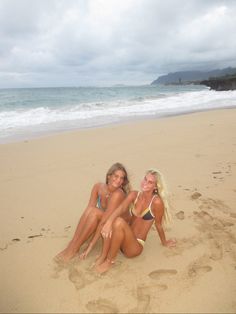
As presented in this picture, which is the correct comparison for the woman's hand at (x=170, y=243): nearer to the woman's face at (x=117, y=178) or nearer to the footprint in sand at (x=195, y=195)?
the woman's face at (x=117, y=178)

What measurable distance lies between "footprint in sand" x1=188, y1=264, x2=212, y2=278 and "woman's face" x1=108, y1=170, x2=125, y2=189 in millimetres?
1055

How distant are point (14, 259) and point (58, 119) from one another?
1208cm

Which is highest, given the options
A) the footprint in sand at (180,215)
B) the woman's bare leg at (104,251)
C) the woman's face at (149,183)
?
the woman's face at (149,183)

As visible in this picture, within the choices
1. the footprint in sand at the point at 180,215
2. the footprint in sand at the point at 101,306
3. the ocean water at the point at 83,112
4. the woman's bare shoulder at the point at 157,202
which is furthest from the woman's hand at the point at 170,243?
the ocean water at the point at 83,112

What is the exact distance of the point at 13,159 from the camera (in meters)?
7.23

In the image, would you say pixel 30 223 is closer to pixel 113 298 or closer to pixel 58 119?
pixel 113 298

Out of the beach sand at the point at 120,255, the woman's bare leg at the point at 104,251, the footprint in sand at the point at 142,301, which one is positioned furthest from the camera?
the woman's bare leg at the point at 104,251

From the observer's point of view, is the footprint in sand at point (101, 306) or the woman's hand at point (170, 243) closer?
the footprint in sand at point (101, 306)

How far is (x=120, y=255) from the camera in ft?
11.7

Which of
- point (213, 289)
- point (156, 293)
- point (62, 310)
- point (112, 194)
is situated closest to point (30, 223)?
point (112, 194)

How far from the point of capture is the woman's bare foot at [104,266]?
3.22 metres

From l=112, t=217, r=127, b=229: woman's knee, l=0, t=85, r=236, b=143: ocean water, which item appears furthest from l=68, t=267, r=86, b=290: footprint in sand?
l=0, t=85, r=236, b=143: ocean water

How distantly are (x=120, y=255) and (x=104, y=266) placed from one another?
0.34 meters

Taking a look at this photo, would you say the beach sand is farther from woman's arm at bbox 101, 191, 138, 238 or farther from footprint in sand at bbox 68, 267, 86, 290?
woman's arm at bbox 101, 191, 138, 238
